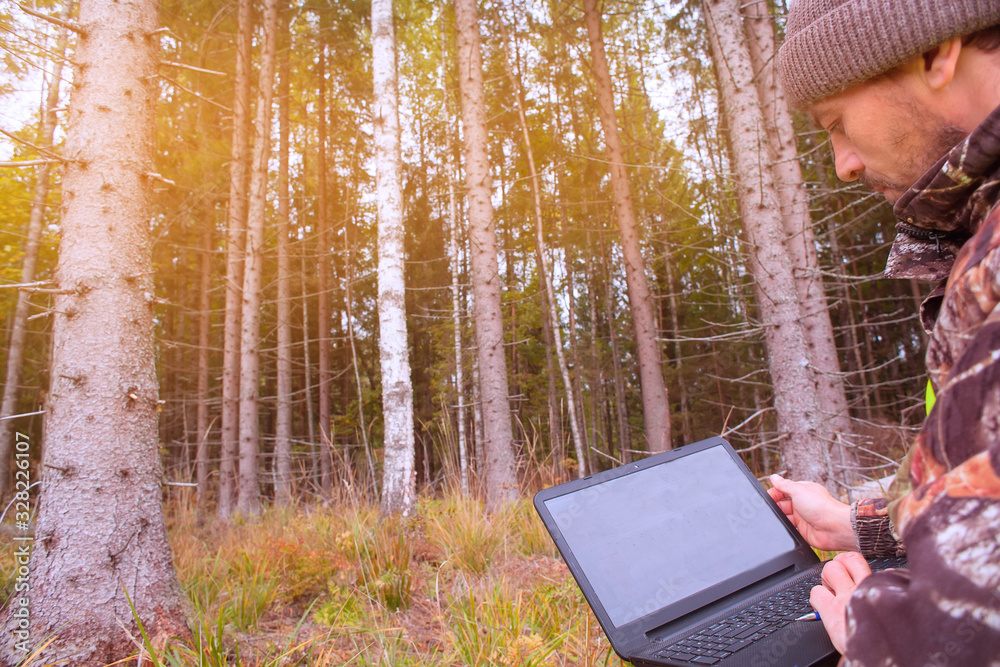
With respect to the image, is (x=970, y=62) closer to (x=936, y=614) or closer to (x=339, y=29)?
(x=936, y=614)

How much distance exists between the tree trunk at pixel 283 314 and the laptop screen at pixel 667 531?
8.83 metres

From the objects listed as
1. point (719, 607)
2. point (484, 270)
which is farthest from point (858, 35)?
point (484, 270)

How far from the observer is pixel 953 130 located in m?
0.80

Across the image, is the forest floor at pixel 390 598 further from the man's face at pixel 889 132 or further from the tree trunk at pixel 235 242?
the tree trunk at pixel 235 242

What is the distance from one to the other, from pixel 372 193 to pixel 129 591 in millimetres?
14171

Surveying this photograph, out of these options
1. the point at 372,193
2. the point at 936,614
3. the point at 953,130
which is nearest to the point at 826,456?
the point at 953,130

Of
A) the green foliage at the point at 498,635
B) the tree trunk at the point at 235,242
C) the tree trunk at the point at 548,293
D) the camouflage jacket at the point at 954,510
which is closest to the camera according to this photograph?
the camouflage jacket at the point at 954,510

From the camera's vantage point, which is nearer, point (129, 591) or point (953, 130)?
point (953, 130)

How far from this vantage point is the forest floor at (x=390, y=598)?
7.21 feet

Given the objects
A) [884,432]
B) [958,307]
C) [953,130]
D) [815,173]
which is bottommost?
[884,432]

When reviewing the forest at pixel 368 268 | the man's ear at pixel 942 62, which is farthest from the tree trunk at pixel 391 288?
the man's ear at pixel 942 62

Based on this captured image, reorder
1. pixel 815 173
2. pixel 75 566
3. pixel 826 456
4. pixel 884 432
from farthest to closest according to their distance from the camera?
pixel 815 173
pixel 884 432
pixel 826 456
pixel 75 566

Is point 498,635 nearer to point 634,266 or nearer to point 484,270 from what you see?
point 484,270

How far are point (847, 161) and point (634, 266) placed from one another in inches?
358
